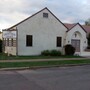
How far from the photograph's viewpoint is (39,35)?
1144 inches

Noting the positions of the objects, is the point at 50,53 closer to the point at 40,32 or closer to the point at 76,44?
the point at 40,32

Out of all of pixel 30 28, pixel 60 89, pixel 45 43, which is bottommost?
pixel 60 89

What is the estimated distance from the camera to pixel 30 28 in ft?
92.8

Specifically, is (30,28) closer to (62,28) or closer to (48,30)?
(48,30)

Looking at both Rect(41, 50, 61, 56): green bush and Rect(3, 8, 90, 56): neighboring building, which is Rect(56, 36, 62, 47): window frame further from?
Rect(41, 50, 61, 56): green bush

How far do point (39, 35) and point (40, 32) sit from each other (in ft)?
1.35

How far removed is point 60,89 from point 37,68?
7838mm

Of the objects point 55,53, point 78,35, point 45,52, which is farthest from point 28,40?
point 78,35

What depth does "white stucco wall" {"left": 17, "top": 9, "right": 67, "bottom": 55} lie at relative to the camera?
27859mm

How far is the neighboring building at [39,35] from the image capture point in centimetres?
2772

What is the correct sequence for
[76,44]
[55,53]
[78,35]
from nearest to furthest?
[55,53] → [76,44] → [78,35]

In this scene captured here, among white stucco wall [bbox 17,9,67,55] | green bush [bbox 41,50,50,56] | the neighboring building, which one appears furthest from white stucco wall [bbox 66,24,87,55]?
green bush [bbox 41,50,50,56]

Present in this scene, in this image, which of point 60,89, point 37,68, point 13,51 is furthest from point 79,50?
point 60,89

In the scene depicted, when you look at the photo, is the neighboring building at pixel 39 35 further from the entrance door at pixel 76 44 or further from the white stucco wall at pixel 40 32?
the entrance door at pixel 76 44
